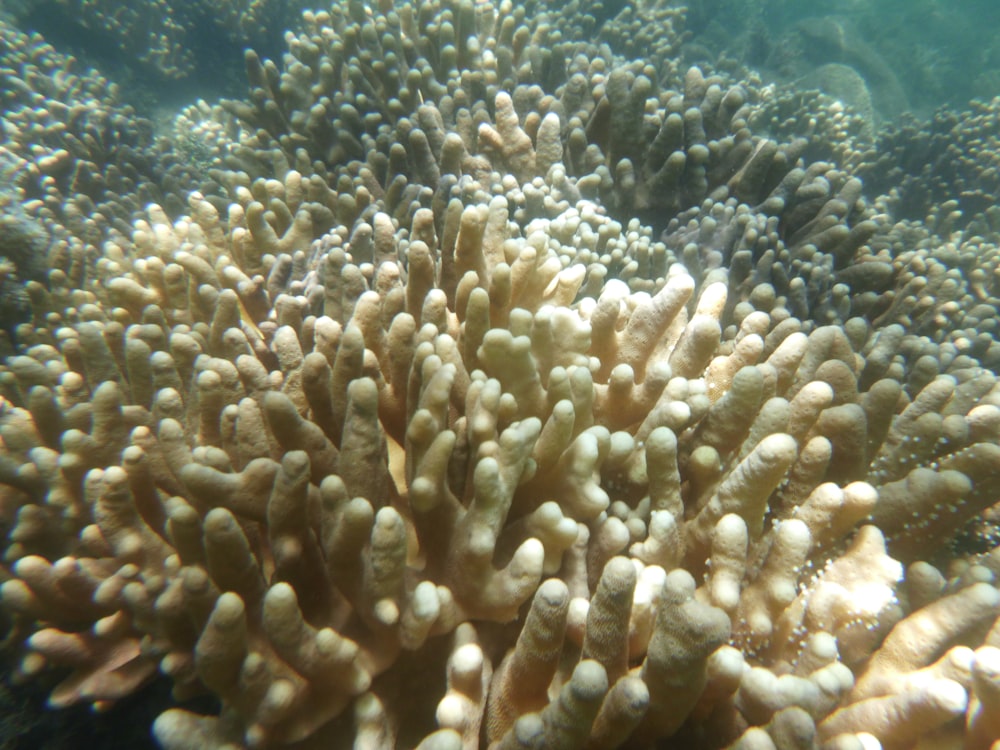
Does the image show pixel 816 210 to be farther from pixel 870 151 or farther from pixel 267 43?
pixel 267 43

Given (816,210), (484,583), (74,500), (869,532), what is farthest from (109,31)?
(869,532)

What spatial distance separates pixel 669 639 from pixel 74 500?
2159 millimetres

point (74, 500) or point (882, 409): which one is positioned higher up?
point (882, 409)

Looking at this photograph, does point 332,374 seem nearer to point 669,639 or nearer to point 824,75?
→ point 669,639

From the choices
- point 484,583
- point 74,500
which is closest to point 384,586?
point 484,583

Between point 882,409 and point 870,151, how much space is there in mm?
8410

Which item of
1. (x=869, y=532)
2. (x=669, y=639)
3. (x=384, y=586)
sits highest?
(x=869, y=532)

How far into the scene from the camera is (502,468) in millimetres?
1655

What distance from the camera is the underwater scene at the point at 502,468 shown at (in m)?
1.43

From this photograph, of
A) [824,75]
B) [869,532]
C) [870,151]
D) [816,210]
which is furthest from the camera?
[824,75]

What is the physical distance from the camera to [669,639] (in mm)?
1229

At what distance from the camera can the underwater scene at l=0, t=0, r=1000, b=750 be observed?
1.43 metres

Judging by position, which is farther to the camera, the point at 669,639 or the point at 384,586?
the point at 384,586

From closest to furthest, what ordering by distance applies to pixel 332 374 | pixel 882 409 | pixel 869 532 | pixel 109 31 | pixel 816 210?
1. pixel 869 532
2. pixel 332 374
3. pixel 882 409
4. pixel 816 210
5. pixel 109 31
